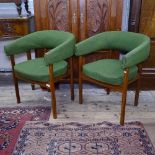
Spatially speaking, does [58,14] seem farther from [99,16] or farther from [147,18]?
[147,18]

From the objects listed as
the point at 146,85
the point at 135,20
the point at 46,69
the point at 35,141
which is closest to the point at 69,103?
the point at 46,69

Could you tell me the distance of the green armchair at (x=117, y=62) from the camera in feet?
7.32

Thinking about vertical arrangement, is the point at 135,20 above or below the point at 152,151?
above

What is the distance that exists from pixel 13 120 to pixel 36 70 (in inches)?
23.0

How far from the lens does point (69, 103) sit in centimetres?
287

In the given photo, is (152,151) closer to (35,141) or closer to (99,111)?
(99,111)

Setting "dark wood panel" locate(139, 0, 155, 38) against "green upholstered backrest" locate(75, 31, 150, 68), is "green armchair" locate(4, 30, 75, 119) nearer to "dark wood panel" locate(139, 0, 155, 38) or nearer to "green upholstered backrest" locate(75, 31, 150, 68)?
"green upholstered backrest" locate(75, 31, 150, 68)

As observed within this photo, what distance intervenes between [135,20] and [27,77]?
4.65 feet

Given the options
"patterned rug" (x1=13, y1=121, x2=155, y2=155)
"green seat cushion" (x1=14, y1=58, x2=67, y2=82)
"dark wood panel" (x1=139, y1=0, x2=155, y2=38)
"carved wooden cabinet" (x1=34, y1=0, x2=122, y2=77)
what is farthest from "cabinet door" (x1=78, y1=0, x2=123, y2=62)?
"patterned rug" (x1=13, y1=121, x2=155, y2=155)

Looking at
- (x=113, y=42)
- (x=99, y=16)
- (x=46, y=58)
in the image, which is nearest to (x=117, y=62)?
(x=113, y=42)

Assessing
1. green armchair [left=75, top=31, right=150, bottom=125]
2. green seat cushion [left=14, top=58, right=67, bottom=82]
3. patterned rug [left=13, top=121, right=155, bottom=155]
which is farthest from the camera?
green seat cushion [left=14, top=58, right=67, bottom=82]

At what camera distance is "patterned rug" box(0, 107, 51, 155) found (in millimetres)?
2154

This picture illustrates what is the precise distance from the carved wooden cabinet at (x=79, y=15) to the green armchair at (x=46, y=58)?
0.18 m

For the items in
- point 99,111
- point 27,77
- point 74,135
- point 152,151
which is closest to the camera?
point 152,151
